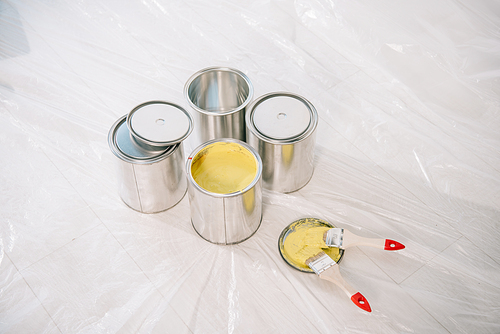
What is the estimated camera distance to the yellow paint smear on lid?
1.09m

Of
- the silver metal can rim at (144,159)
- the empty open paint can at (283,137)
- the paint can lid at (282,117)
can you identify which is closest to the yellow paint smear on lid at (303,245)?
the empty open paint can at (283,137)

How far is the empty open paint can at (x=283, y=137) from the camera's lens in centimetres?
112

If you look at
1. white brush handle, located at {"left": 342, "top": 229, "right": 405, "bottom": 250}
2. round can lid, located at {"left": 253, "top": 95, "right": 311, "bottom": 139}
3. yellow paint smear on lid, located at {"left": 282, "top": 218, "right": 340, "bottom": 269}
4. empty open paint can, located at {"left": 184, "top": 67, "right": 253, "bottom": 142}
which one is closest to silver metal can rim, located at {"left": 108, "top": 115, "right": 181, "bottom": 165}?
empty open paint can, located at {"left": 184, "top": 67, "right": 253, "bottom": 142}

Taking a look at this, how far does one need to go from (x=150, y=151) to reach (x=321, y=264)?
0.48m

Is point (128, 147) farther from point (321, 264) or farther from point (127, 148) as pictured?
point (321, 264)

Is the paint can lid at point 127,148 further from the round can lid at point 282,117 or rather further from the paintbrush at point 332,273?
the paintbrush at point 332,273

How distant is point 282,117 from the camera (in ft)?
3.82

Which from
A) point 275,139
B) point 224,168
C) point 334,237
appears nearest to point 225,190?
point 224,168

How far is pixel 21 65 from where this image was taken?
1.51m

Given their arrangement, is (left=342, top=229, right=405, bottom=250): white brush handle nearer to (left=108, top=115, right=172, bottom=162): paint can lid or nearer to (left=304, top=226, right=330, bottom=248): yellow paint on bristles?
(left=304, top=226, right=330, bottom=248): yellow paint on bristles

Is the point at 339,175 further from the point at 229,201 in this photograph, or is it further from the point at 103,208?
the point at 103,208

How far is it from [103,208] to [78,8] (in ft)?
2.94

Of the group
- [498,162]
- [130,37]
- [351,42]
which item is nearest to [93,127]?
[130,37]

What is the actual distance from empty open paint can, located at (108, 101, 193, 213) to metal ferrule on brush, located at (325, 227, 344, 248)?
16.0 inches
